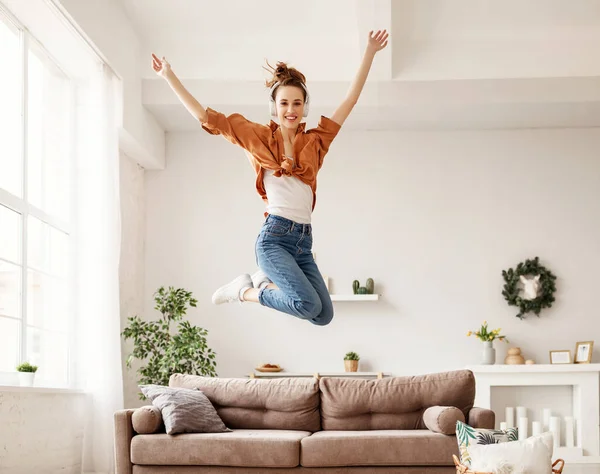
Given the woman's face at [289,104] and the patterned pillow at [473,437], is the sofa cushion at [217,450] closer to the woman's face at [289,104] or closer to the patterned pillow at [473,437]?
the patterned pillow at [473,437]

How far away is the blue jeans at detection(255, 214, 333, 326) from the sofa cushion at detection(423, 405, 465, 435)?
1.29 m

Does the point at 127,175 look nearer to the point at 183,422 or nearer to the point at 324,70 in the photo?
the point at 324,70

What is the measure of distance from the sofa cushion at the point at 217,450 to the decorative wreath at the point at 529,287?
3544 millimetres

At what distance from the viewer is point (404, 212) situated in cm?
777

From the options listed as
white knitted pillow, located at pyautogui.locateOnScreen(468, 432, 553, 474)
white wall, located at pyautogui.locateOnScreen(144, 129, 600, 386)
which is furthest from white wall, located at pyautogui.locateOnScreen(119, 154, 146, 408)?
white knitted pillow, located at pyautogui.locateOnScreen(468, 432, 553, 474)

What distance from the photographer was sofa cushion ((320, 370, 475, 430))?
198 inches

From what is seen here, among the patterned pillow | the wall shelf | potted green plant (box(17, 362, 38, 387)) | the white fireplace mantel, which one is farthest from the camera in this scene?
the wall shelf

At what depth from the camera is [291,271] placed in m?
3.50

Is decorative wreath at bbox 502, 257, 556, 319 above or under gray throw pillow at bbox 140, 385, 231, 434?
above

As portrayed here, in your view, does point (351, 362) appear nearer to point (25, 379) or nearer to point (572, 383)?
point (572, 383)

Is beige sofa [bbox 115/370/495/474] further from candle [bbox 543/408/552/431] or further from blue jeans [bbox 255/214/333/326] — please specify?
candle [bbox 543/408/552/431]

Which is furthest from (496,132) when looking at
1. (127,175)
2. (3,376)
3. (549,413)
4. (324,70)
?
(3,376)

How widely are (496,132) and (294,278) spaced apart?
4.92 meters

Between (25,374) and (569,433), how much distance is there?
462cm
